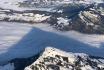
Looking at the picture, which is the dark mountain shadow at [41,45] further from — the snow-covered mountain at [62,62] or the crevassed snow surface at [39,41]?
the snow-covered mountain at [62,62]

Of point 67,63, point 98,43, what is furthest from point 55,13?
point 67,63

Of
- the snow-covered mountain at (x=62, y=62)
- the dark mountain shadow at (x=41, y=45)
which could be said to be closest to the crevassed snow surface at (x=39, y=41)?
the dark mountain shadow at (x=41, y=45)

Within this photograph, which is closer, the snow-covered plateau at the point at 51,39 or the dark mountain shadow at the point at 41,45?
the snow-covered plateau at the point at 51,39

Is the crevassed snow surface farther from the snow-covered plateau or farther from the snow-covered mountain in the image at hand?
the snow-covered mountain

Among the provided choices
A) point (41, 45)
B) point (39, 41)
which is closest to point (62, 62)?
point (41, 45)

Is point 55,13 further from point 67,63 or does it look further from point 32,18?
point 67,63

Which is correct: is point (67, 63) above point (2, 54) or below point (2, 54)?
above
